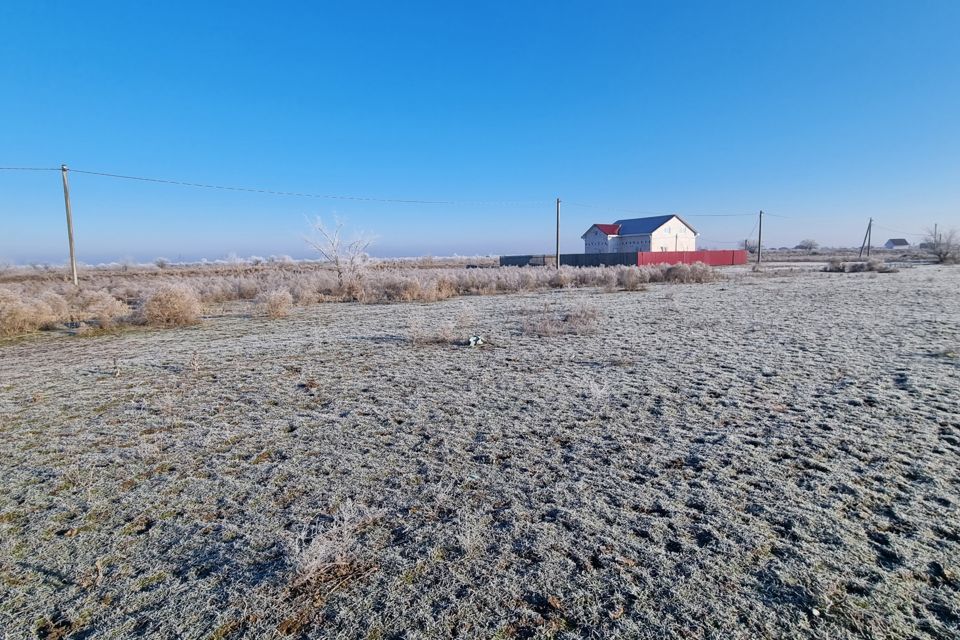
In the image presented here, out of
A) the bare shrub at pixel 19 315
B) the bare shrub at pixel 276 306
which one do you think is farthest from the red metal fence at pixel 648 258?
the bare shrub at pixel 19 315

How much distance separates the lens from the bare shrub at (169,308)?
11.7 m

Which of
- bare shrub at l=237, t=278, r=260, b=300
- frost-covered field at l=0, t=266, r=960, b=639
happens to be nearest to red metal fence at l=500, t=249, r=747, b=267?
bare shrub at l=237, t=278, r=260, b=300

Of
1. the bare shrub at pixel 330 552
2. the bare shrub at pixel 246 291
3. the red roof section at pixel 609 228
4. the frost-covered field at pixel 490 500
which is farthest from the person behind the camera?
the red roof section at pixel 609 228

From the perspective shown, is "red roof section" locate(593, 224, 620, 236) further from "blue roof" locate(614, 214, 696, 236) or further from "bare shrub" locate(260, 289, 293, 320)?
"bare shrub" locate(260, 289, 293, 320)

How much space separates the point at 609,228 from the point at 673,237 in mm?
7576

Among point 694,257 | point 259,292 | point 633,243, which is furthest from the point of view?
point 633,243

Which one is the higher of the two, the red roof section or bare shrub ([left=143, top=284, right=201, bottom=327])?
the red roof section

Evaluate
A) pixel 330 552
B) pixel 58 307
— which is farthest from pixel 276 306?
pixel 330 552

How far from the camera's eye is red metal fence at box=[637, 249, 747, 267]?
38.8 m

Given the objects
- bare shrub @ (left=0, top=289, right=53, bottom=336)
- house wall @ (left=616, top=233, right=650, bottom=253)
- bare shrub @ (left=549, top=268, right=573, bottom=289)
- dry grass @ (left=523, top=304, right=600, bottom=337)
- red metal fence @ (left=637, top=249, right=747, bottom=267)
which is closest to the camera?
dry grass @ (left=523, top=304, right=600, bottom=337)

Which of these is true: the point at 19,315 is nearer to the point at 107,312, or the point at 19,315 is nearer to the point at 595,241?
the point at 107,312

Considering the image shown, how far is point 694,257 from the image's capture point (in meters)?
42.3

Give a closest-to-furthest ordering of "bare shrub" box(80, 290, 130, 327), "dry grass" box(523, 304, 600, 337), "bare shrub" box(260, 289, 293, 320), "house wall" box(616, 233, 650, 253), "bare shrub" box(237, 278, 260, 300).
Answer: "dry grass" box(523, 304, 600, 337)
"bare shrub" box(80, 290, 130, 327)
"bare shrub" box(260, 289, 293, 320)
"bare shrub" box(237, 278, 260, 300)
"house wall" box(616, 233, 650, 253)

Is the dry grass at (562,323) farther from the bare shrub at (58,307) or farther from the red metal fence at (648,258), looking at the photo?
the red metal fence at (648,258)
